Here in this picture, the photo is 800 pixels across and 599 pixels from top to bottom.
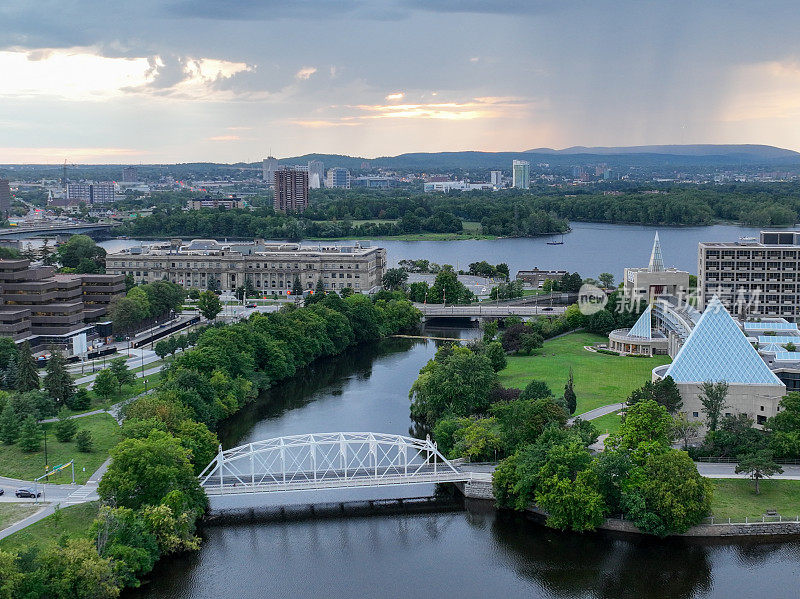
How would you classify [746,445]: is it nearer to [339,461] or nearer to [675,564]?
[675,564]

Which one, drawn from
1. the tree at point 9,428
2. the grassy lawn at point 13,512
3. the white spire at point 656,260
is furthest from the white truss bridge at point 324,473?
the white spire at point 656,260

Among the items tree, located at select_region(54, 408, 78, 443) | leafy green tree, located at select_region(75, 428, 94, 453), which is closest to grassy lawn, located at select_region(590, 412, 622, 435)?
leafy green tree, located at select_region(75, 428, 94, 453)

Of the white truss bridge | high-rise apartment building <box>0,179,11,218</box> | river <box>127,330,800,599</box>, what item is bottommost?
river <box>127,330,800,599</box>

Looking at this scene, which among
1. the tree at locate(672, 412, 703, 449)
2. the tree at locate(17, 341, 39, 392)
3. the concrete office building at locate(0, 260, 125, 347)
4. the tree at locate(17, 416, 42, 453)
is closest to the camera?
the tree at locate(672, 412, 703, 449)

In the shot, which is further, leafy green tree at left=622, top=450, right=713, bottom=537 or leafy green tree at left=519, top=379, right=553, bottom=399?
leafy green tree at left=519, top=379, right=553, bottom=399

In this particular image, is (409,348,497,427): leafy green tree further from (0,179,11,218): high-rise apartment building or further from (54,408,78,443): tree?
(0,179,11,218): high-rise apartment building

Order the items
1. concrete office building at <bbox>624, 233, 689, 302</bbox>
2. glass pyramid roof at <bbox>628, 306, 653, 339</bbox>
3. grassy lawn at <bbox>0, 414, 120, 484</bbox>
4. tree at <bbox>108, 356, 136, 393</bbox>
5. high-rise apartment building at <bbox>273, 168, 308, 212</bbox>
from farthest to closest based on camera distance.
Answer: high-rise apartment building at <bbox>273, 168, 308, 212</bbox>
concrete office building at <bbox>624, 233, 689, 302</bbox>
glass pyramid roof at <bbox>628, 306, 653, 339</bbox>
tree at <bbox>108, 356, 136, 393</bbox>
grassy lawn at <bbox>0, 414, 120, 484</bbox>

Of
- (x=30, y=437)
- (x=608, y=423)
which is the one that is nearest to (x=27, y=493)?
(x=30, y=437)

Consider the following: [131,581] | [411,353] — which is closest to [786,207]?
[411,353]
